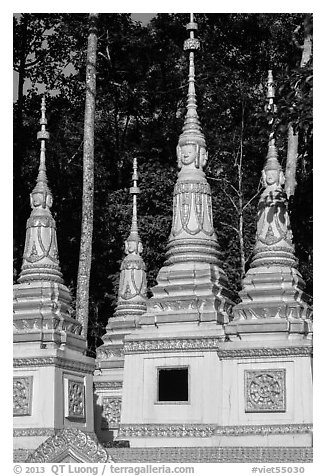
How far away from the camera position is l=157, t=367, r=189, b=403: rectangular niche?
55.3 feet

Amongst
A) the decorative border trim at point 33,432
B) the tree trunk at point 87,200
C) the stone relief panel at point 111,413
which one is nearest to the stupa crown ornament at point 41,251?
the decorative border trim at point 33,432

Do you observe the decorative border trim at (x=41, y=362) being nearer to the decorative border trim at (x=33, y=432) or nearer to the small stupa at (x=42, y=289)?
the small stupa at (x=42, y=289)

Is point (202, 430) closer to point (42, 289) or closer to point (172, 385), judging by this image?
point (172, 385)

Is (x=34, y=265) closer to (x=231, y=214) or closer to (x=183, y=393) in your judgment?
(x=183, y=393)

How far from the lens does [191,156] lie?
59.9ft

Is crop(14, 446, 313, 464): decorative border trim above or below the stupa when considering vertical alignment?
below

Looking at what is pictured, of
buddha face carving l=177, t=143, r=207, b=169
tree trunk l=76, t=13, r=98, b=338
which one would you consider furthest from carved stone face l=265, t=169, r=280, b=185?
tree trunk l=76, t=13, r=98, b=338

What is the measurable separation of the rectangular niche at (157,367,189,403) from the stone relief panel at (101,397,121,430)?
436 cm

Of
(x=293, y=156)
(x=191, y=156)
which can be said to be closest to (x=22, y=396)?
(x=191, y=156)

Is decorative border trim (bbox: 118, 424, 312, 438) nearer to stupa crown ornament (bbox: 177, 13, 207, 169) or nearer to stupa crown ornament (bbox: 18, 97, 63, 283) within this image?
stupa crown ornament (bbox: 18, 97, 63, 283)

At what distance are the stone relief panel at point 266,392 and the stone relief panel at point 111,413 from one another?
564 cm

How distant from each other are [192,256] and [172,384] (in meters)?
2.17

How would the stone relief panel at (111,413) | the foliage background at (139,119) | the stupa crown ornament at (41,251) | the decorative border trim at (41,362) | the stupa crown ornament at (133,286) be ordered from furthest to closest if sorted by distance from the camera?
1. the foliage background at (139,119)
2. the stupa crown ornament at (133,286)
3. the stone relief panel at (111,413)
4. the stupa crown ornament at (41,251)
5. the decorative border trim at (41,362)

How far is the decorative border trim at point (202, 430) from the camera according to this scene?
15.7m
